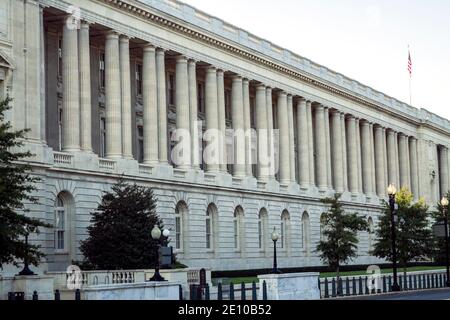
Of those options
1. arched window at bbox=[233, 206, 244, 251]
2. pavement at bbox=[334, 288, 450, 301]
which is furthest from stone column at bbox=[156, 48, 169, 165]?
pavement at bbox=[334, 288, 450, 301]

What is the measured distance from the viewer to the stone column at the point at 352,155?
10612 cm

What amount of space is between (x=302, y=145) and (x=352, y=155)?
13567 millimetres

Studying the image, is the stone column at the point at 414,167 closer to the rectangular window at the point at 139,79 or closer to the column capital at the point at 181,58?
the column capital at the point at 181,58

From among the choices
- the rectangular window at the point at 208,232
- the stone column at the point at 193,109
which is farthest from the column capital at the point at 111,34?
the rectangular window at the point at 208,232

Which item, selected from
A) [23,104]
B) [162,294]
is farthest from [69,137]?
[162,294]

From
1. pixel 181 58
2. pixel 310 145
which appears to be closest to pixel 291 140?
pixel 310 145

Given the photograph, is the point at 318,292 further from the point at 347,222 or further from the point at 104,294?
the point at 347,222

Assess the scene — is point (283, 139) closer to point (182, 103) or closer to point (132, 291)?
point (182, 103)

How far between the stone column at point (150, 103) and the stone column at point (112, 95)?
170 inches

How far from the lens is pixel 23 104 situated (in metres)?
51.7

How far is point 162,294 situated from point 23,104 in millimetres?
23678

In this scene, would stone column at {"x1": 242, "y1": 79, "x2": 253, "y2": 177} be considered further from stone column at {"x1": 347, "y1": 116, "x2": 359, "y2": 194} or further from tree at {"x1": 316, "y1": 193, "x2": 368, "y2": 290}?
stone column at {"x1": 347, "y1": 116, "x2": 359, "y2": 194}

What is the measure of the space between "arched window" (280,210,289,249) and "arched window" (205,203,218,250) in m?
14.2

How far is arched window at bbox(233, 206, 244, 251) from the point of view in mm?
79062
